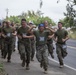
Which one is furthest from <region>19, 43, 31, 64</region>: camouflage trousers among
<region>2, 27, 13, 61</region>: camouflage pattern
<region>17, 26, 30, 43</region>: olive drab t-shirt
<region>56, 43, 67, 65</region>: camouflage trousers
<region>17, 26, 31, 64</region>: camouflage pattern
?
<region>2, 27, 13, 61</region>: camouflage pattern

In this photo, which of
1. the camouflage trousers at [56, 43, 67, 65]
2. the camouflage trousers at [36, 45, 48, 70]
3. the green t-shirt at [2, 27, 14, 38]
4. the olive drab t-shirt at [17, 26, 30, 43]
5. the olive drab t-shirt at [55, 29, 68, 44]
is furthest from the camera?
the green t-shirt at [2, 27, 14, 38]

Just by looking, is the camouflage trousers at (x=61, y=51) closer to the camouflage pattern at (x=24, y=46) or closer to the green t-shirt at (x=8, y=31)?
the camouflage pattern at (x=24, y=46)

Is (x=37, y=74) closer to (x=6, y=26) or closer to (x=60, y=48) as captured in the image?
(x=60, y=48)

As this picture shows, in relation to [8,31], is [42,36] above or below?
below

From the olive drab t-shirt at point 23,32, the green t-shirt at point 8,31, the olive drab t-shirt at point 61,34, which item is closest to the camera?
the olive drab t-shirt at point 23,32

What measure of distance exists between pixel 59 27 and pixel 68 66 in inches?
71.4

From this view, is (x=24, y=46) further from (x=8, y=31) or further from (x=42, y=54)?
(x=8, y=31)

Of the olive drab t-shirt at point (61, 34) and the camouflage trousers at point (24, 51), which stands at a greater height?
the olive drab t-shirt at point (61, 34)

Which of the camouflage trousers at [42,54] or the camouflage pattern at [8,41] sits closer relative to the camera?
the camouflage trousers at [42,54]

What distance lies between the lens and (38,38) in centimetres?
1438

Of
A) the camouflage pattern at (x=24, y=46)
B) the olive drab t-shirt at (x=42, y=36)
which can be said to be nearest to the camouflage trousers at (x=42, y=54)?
the olive drab t-shirt at (x=42, y=36)

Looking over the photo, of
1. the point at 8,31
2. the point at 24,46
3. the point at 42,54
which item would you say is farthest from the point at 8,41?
the point at 42,54

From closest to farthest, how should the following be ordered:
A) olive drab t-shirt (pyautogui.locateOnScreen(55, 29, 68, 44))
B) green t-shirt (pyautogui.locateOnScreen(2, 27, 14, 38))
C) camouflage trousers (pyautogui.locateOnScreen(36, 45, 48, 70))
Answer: camouflage trousers (pyautogui.locateOnScreen(36, 45, 48, 70)), olive drab t-shirt (pyautogui.locateOnScreen(55, 29, 68, 44)), green t-shirt (pyautogui.locateOnScreen(2, 27, 14, 38))

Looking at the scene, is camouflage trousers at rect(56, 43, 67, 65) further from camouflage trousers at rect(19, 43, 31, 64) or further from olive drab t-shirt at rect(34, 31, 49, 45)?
olive drab t-shirt at rect(34, 31, 49, 45)
